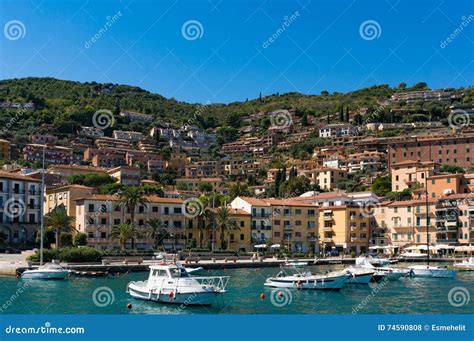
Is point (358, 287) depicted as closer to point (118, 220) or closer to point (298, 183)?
point (118, 220)

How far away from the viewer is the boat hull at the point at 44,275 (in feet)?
152

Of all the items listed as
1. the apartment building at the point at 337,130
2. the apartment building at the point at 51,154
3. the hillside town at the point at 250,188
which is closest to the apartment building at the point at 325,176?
the hillside town at the point at 250,188

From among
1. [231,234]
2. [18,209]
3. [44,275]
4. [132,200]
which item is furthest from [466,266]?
[18,209]

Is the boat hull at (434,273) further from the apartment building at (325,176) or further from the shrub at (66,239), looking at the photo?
the apartment building at (325,176)

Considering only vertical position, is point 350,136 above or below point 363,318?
above

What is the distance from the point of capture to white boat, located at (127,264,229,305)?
3388cm

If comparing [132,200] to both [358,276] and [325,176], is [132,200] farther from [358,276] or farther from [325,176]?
[325,176]

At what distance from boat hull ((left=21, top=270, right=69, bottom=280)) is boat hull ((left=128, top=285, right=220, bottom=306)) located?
12.0 meters

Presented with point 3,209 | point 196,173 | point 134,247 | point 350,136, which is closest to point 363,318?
point 134,247

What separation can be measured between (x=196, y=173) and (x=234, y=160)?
11793 millimetres

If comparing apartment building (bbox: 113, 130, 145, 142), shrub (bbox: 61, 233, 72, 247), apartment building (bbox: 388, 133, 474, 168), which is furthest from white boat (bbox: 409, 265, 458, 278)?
apartment building (bbox: 113, 130, 145, 142)

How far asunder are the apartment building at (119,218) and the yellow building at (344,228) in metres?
19.9

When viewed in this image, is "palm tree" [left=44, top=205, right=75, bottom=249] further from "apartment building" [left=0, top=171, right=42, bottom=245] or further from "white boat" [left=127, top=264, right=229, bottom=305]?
"white boat" [left=127, top=264, right=229, bottom=305]

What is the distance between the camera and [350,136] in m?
166
